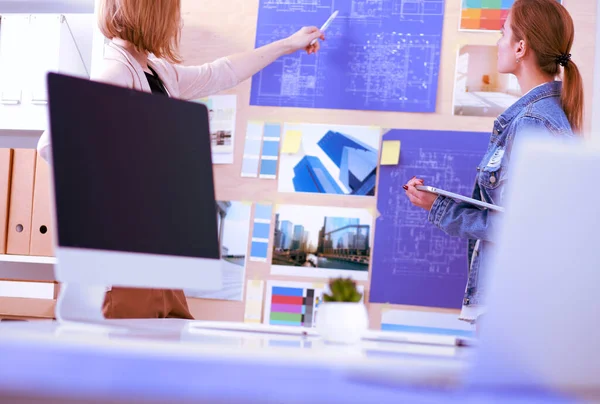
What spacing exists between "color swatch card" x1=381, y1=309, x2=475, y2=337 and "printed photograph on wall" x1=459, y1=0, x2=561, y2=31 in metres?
1.00

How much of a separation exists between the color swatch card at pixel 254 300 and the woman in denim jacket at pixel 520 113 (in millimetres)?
650

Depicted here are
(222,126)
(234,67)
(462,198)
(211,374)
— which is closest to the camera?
(211,374)

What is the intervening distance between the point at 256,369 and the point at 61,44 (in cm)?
227

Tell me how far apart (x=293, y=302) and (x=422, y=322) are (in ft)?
1.45

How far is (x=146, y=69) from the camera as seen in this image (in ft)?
6.49

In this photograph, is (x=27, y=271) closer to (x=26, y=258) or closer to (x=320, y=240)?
(x=26, y=258)

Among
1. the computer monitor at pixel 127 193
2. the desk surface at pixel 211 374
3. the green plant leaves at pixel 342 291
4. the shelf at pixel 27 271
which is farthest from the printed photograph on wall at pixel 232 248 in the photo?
the desk surface at pixel 211 374

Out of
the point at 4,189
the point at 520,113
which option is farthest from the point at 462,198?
the point at 4,189

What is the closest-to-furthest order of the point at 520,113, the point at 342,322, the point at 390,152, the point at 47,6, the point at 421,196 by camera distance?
the point at 342,322 < the point at 520,113 < the point at 421,196 < the point at 390,152 < the point at 47,6

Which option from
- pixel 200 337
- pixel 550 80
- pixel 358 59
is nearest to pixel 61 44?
pixel 358 59

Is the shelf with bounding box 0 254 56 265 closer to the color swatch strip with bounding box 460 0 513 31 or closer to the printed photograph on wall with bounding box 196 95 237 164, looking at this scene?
the printed photograph on wall with bounding box 196 95 237 164

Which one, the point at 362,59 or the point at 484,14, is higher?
the point at 484,14

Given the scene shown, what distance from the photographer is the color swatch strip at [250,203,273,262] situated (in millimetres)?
2547

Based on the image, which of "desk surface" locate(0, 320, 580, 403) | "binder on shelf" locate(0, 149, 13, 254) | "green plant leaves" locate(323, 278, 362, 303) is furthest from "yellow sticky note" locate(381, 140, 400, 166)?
"desk surface" locate(0, 320, 580, 403)
